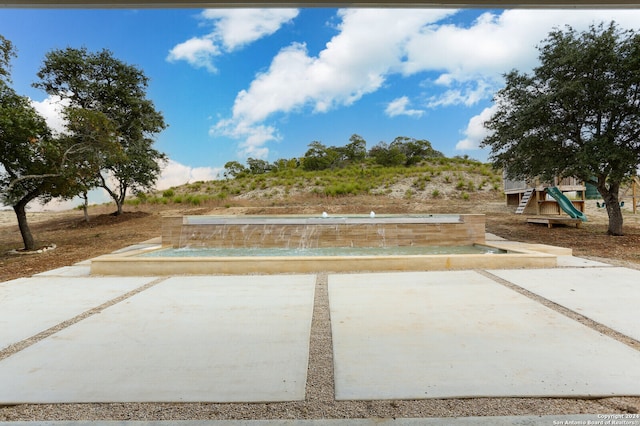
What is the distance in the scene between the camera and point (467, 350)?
2299 mm

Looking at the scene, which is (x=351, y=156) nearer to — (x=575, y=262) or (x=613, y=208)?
(x=613, y=208)

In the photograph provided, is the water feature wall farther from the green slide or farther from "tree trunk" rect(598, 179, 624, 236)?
the green slide

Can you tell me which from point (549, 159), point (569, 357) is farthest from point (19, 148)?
point (549, 159)

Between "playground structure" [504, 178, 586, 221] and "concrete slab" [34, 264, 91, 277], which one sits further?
"playground structure" [504, 178, 586, 221]

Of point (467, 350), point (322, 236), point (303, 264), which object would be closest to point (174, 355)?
point (467, 350)

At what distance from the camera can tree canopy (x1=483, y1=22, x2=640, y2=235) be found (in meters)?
7.43

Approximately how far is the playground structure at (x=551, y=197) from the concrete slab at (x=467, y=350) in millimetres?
9169

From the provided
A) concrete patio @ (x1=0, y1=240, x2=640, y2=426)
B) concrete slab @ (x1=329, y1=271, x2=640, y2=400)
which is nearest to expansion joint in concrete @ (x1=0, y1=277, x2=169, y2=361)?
concrete patio @ (x1=0, y1=240, x2=640, y2=426)

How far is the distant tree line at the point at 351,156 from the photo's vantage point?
31219mm

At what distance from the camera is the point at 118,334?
2.66 m

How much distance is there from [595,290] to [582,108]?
6110 millimetres

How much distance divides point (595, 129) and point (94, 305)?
10621 millimetres

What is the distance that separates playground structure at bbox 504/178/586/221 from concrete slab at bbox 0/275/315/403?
10607 millimetres

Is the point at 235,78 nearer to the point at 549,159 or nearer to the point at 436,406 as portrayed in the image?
the point at 549,159
